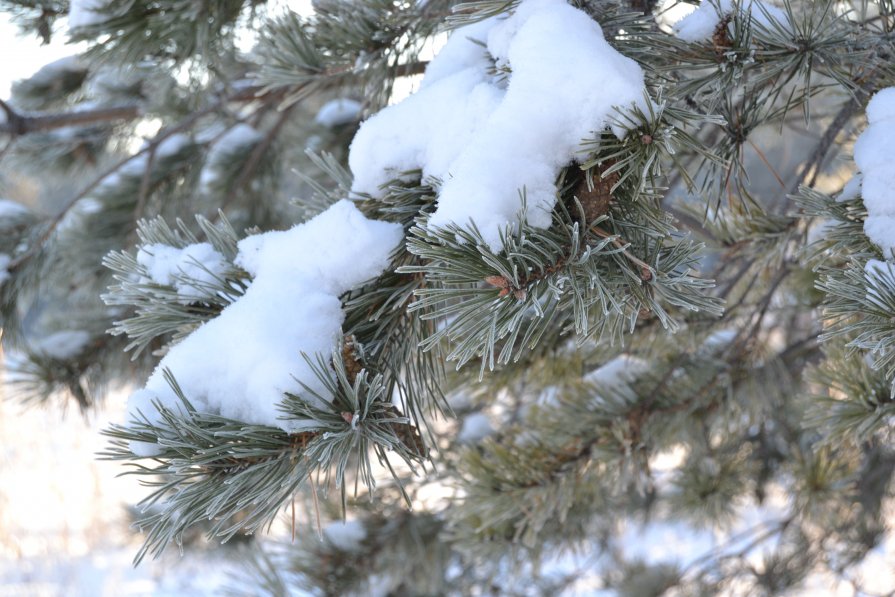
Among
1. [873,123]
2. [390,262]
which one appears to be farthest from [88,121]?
[873,123]

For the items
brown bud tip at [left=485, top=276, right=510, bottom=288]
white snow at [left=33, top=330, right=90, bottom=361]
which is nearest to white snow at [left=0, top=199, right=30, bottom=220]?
white snow at [left=33, top=330, right=90, bottom=361]

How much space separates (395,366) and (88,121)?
1277 mm

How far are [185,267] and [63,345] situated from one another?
2.55 feet

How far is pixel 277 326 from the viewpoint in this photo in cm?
57

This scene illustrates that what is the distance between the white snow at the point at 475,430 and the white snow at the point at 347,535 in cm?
27

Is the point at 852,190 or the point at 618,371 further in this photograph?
the point at 618,371

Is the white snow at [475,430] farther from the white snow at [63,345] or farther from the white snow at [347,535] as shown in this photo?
the white snow at [63,345]

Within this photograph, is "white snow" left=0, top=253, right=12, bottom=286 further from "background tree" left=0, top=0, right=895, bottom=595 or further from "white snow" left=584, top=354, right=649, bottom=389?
"white snow" left=584, top=354, right=649, bottom=389

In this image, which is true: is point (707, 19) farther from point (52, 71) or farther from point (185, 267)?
point (52, 71)

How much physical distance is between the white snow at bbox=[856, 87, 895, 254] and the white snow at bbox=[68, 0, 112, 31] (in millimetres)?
927

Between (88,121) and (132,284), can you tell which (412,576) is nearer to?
(132,284)

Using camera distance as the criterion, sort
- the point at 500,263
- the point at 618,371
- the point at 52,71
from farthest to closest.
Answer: the point at 52,71 → the point at 618,371 → the point at 500,263

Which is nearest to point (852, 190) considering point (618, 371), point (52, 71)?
point (618, 371)

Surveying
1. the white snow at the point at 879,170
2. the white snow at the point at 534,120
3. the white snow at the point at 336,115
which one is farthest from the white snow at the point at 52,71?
the white snow at the point at 879,170
